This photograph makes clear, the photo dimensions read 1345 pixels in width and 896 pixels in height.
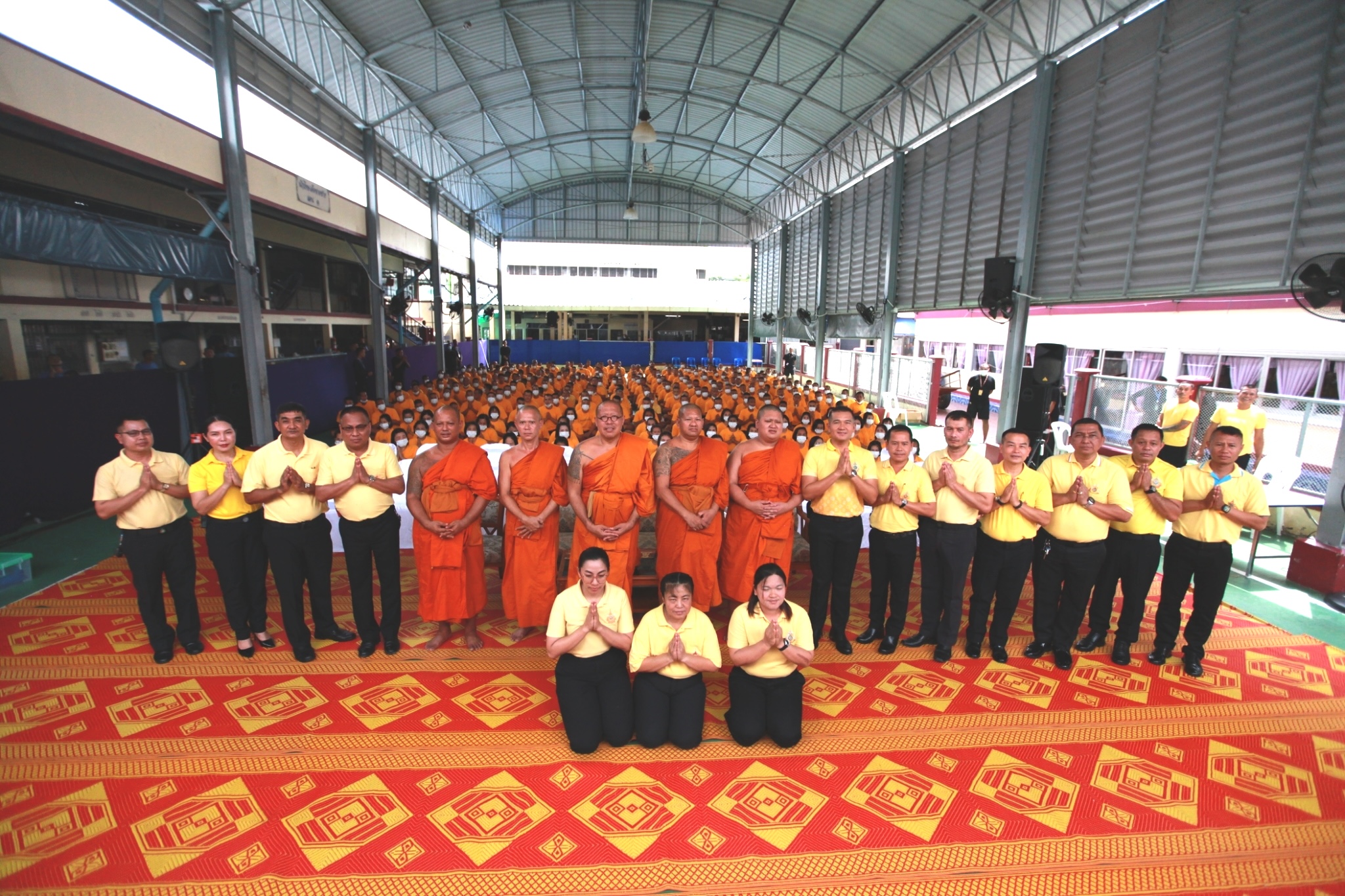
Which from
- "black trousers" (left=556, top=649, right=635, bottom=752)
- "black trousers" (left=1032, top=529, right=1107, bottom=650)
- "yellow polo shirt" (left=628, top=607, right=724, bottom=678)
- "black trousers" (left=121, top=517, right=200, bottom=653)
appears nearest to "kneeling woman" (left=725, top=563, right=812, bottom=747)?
"yellow polo shirt" (left=628, top=607, right=724, bottom=678)

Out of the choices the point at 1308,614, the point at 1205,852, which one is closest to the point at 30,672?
the point at 1205,852

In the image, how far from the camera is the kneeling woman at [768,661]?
3332 millimetres

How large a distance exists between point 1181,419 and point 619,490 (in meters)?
8.12

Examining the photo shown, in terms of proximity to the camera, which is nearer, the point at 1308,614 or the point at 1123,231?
the point at 1308,614

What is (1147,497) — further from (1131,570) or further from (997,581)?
(997,581)

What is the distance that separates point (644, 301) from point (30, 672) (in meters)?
34.5

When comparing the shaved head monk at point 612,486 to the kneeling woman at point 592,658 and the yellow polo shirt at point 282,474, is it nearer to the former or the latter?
the kneeling woman at point 592,658

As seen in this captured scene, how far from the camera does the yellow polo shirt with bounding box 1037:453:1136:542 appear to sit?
13.7 feet

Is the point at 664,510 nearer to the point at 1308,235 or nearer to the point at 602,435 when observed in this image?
the point at 602,435

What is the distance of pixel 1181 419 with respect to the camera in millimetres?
8164

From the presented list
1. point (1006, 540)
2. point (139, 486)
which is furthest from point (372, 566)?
point (1006, 540)

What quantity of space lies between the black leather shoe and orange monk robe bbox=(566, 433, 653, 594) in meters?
3.47

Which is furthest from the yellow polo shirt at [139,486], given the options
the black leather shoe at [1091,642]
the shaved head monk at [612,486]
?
the black leather shoe at [1091,642]

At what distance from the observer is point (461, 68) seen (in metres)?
16.1
